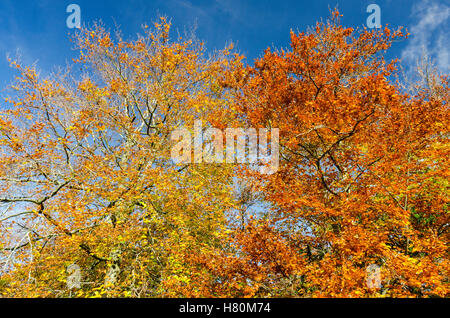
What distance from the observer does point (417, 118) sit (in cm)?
1118

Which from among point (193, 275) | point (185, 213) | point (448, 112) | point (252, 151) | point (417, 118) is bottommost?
point (193, 275)
